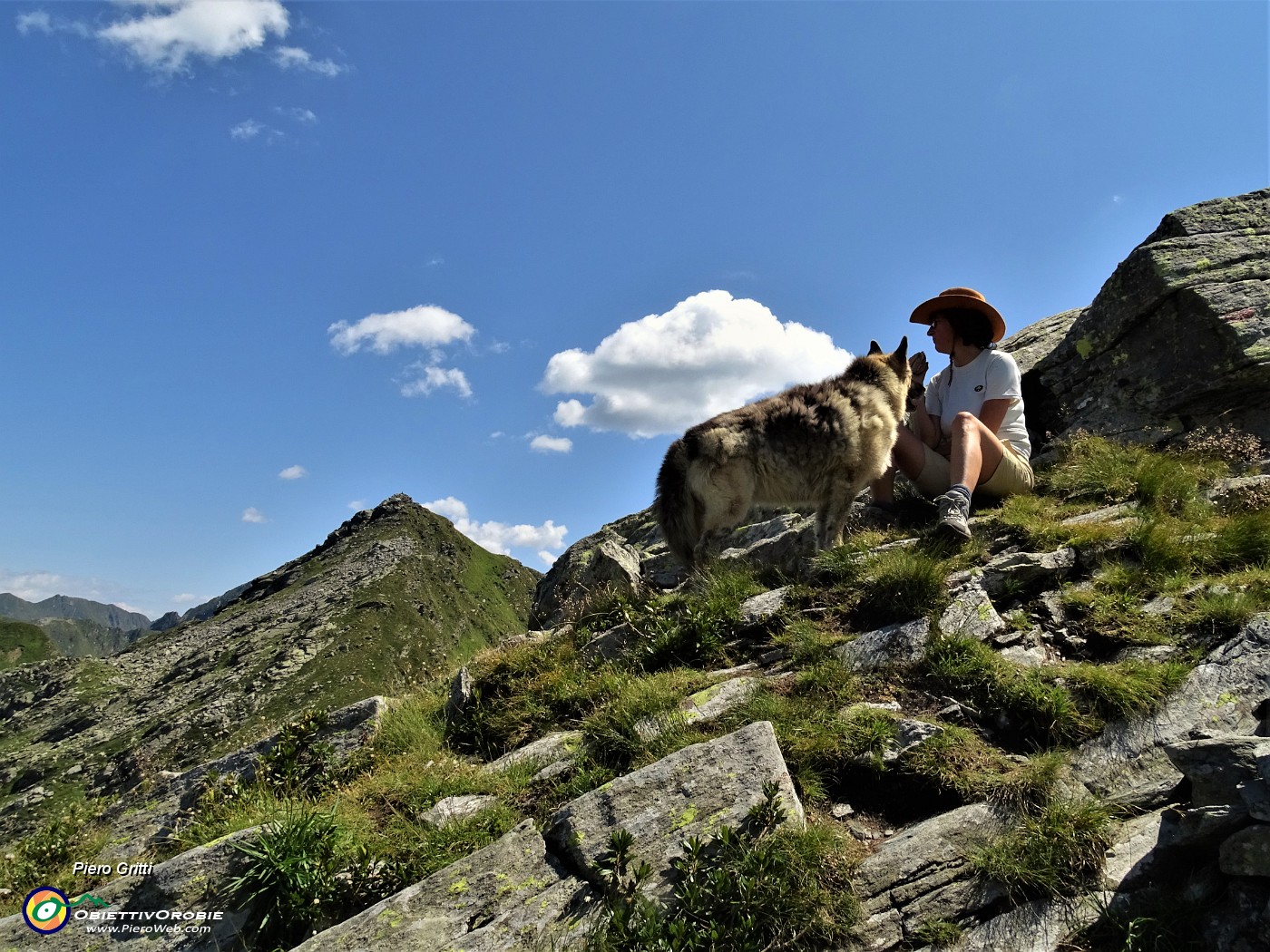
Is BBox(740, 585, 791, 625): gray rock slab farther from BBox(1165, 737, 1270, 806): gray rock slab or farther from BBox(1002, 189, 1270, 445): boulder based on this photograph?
BBox(1002, 189, 1270, 445): boulder

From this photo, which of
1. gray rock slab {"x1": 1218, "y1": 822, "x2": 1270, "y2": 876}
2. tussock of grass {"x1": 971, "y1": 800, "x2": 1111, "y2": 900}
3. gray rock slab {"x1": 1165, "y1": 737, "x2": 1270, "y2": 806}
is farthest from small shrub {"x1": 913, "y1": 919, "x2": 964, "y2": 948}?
gray rock slab {"x1": 1165, "y1": 737, "x2": 1270, "y2": 806}

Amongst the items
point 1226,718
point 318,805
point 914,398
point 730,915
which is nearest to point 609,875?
point 730,915

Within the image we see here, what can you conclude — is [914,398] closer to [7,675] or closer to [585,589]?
[585,589]

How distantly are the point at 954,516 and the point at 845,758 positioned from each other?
152 inches

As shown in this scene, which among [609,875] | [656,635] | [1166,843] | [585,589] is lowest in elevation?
[1166,843]

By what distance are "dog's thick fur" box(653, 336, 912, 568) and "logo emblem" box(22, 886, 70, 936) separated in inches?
279

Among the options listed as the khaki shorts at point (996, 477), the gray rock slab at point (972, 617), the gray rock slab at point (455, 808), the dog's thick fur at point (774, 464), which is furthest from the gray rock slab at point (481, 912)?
the khaki shorts at point (996, 477)

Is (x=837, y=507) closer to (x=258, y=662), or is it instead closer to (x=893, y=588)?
(x=893, y=588)

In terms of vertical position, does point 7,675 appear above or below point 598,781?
above

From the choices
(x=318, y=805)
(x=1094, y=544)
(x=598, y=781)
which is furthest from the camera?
(x=1094, y=544)

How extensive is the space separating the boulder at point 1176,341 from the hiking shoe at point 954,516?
15.6ft

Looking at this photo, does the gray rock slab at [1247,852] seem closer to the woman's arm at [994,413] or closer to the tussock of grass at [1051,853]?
the tussock of grass at [1051,853]

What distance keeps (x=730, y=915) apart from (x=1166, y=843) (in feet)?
8.36

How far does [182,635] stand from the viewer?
381 feet
